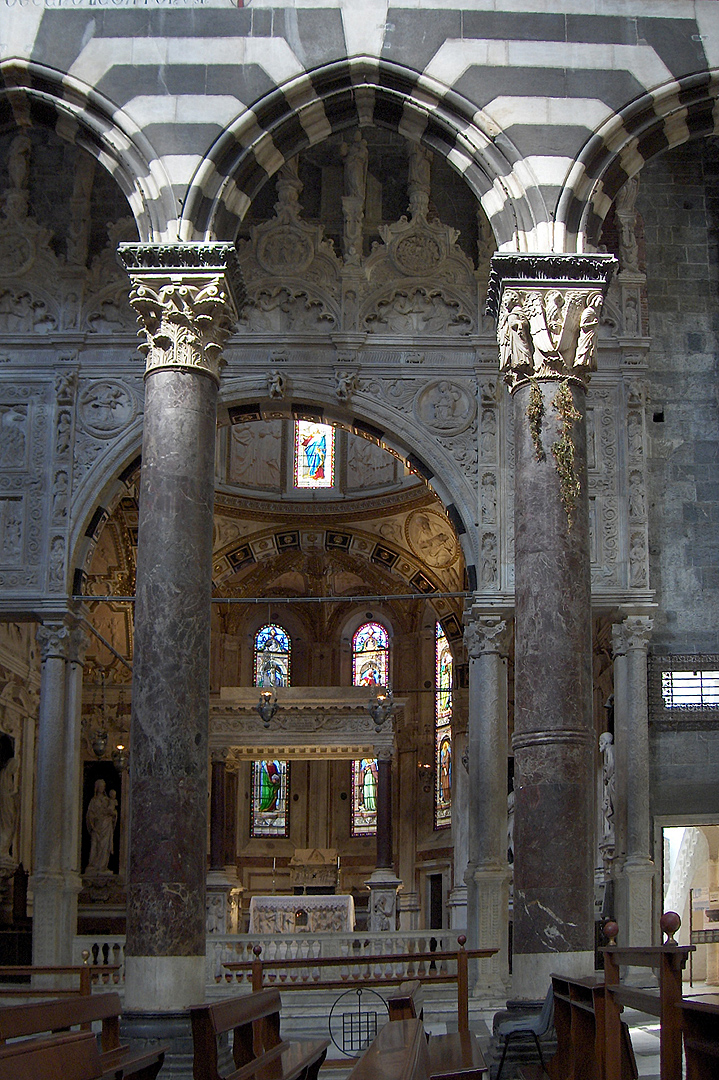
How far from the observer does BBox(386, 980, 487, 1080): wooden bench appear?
6.91 meters

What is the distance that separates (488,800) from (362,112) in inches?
296

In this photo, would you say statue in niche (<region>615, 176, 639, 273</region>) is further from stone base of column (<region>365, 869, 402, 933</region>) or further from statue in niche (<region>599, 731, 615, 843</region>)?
stone base of column (<region>365, 869, 402, 933</region>)

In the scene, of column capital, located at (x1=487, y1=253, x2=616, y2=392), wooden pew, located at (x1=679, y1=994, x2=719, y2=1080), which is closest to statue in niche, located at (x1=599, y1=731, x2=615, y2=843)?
column capital, located at (x1=487, y1=253, x2=616, y2=392)

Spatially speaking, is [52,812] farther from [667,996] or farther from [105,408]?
[667,996]

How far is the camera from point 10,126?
11.6 m

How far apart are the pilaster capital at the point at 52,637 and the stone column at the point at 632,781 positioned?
6.11 metres

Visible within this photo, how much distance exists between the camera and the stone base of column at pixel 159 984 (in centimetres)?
916

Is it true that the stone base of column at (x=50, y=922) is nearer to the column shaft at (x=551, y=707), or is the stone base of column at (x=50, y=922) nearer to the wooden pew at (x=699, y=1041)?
the column shaft at (x=551, y=707)

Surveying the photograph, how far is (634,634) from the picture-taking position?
15.2m

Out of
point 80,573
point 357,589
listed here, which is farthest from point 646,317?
point 357,589

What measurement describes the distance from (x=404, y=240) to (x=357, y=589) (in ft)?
36.5

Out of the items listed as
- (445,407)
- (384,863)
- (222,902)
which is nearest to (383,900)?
(384,863)

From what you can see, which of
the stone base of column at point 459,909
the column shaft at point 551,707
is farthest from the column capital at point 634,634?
the column shaft at point 551,707

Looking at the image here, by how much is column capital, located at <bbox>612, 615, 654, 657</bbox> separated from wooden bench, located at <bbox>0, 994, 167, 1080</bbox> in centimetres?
869
